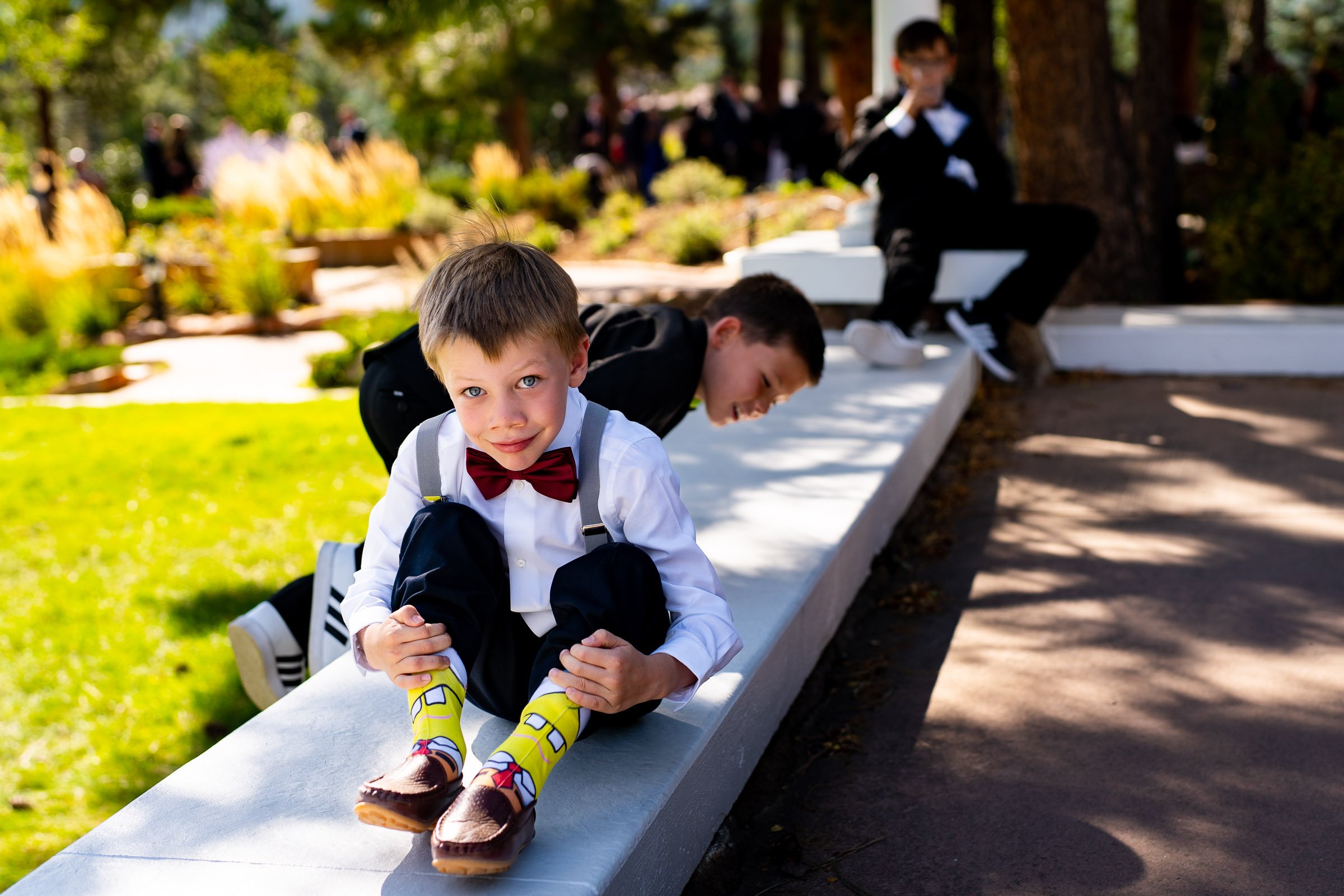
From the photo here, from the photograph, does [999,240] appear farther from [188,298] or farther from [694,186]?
[694,186]

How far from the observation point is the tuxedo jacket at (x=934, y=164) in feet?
17.4

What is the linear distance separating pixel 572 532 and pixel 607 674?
0.31 meters

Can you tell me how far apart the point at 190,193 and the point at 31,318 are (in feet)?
29.1

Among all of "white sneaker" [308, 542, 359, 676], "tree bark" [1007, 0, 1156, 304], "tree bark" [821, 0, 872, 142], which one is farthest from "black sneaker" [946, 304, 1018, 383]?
"tree bark" [821, 0, 872, 142]

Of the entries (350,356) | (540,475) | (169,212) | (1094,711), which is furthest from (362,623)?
(169,212)

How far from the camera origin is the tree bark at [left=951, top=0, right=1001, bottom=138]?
35.8ft

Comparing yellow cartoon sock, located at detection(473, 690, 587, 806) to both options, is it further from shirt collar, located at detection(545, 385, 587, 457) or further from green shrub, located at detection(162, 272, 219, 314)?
green shrub, located at detection(162, 272, 219, 314)

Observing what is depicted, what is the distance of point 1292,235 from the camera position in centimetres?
711

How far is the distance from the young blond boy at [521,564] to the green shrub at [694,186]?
11.9 metres

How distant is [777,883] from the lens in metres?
2.11

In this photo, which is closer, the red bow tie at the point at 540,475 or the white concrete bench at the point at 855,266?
the red bow tie at the point at 540,475

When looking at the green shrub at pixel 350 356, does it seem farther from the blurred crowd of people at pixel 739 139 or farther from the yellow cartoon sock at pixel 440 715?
the blurred crowd of people at pixel 739 139

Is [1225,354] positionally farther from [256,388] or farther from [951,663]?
[256,388]

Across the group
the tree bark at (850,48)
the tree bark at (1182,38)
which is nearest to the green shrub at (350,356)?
the tree bark at (850,48)
